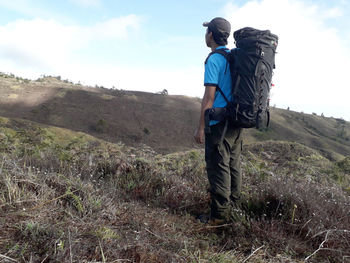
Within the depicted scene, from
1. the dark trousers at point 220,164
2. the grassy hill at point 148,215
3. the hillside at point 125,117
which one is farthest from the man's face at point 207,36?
the hillside at point 125,117

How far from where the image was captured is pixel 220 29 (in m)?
3.11

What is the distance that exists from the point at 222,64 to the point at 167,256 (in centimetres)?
207

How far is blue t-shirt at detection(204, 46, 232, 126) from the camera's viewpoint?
2930mm

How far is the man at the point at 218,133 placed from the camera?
9.68 ft

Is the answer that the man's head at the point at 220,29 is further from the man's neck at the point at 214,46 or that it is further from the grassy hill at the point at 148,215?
the grassy hill at the point at 148,215

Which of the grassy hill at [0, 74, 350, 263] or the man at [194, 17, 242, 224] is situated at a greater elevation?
the man at [194, 17, 242, 224]

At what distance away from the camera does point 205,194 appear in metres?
3.63

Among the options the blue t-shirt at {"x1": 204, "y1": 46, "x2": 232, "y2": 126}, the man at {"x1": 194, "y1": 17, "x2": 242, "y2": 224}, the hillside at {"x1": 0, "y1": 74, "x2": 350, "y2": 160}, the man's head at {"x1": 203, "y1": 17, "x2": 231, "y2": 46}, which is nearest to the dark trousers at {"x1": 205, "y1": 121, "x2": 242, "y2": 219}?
the man at {"x1": 194, "y1": 17, "x2": 242, "y2": 224}

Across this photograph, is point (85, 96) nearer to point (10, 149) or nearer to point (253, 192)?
point (10, 149)

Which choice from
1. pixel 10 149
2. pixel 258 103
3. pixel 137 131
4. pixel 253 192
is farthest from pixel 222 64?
pixel 137 131

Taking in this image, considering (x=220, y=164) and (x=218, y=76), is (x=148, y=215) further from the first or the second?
(x=218, y=76)

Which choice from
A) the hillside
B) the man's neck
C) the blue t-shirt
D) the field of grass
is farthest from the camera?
the hillside

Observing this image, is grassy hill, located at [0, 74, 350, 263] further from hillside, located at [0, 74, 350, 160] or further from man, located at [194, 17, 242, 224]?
hillside, located at [0, 74, 350, 160]

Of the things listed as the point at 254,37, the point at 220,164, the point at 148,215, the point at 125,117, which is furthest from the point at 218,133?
the point at 125,117
